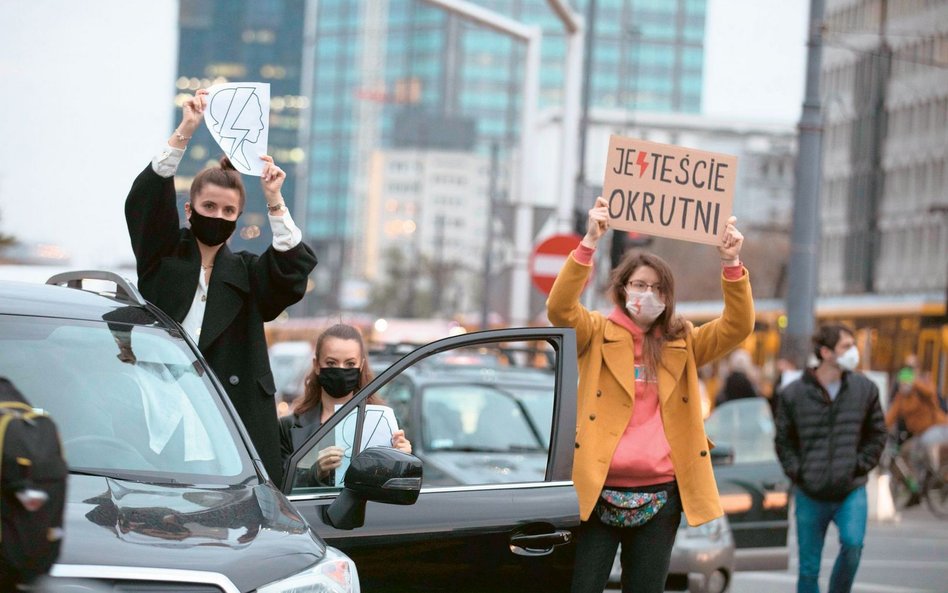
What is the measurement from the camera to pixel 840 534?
9.17 m

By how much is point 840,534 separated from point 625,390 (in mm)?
3494

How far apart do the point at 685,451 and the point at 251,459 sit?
180 centimetres

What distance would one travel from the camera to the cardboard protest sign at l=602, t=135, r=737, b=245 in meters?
6.75

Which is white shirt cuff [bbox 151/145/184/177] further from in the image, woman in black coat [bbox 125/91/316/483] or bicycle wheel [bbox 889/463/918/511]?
bicycle wheel [bbox 889/463/918/511]

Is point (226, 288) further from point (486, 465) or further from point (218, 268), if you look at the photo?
point (486, 465)

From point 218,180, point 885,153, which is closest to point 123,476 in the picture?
point 218,180

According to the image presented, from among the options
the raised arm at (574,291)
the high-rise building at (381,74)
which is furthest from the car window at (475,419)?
the high-rise building at (381,74)

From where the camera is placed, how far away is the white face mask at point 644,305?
20.4ft

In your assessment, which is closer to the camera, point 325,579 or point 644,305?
point 325,579

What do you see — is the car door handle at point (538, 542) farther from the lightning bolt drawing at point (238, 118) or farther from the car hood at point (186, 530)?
the lightning bolt drawing at point (238, 118)

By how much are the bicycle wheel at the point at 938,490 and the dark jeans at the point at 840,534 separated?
1301 centimetres

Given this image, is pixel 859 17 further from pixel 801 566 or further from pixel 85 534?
pixel 85 534

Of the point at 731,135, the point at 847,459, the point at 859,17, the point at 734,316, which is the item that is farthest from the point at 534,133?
the point at 731,135

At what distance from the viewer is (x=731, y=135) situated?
4847 inches
